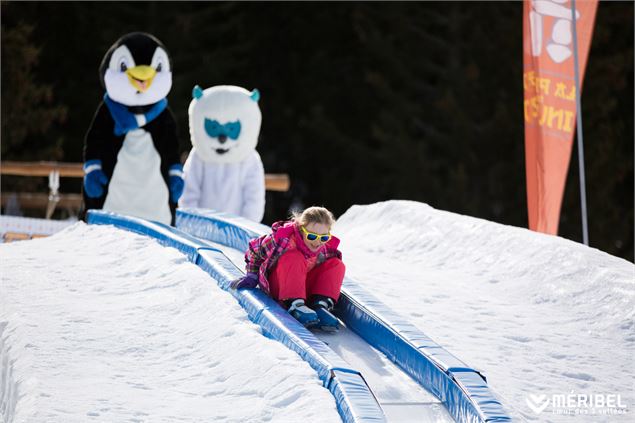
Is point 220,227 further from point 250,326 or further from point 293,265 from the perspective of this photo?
point 250,326

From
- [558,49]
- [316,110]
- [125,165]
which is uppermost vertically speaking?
[558,49]

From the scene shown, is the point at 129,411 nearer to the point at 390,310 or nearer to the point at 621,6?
the point at 390,310

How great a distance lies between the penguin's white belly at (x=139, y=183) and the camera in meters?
7.84

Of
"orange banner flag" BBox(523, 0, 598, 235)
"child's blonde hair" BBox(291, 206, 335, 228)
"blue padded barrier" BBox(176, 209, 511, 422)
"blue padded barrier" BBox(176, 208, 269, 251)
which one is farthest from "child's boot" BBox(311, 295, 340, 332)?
"orange banner flag" BBox(523, 0, 598, 235)

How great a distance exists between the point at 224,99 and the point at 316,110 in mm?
10388

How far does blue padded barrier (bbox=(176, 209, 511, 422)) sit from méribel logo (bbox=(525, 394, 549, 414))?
0.25 metres

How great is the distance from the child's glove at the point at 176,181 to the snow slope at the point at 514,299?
1.24m

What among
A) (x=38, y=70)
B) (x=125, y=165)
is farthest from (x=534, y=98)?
(x=38, y=70)

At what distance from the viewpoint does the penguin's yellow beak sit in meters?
7.80

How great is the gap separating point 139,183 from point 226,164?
88 centimetres

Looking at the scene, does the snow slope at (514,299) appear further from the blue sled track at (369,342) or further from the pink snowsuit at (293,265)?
the pink snowsuit at (293,265)

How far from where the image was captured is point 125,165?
25.7 ft

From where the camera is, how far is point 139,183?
7.94 m

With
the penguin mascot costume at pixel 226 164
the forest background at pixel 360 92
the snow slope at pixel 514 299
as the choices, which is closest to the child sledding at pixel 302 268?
the snow slope at pixel 514 299
